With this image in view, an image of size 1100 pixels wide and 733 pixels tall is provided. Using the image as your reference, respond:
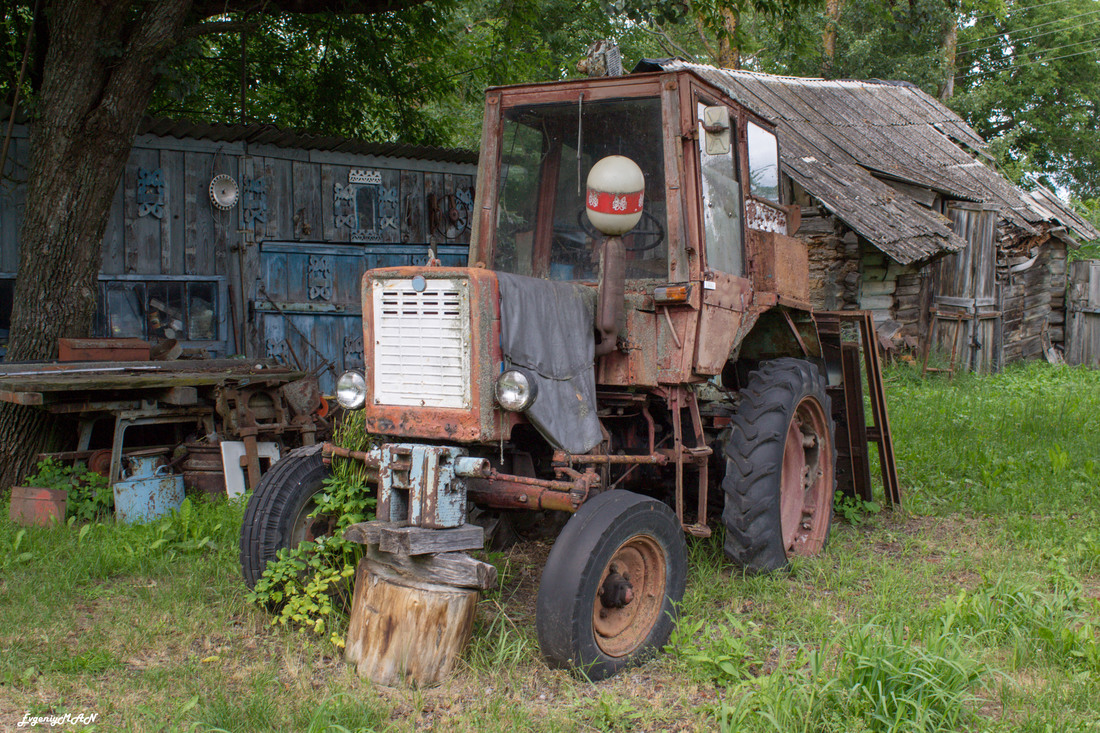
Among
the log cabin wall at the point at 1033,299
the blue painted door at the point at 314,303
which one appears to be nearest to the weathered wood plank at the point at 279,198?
the blue painted door at the point at 314,303

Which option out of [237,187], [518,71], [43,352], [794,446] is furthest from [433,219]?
[794,446]

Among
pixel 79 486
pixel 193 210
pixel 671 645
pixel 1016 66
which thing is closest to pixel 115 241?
pixel 193 210

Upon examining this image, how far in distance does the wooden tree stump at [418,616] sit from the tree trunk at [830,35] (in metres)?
19.6

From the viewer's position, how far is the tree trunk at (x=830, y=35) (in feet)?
66.5

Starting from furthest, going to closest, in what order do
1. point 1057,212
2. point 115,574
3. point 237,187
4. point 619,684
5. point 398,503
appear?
point 1057,212, point 237,187, point 115,574, point 398,503, point 619,684

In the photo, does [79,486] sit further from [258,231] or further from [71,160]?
[258,231]

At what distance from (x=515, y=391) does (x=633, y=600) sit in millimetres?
1008

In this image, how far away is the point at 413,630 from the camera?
3.37m

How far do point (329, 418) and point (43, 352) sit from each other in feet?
6.64

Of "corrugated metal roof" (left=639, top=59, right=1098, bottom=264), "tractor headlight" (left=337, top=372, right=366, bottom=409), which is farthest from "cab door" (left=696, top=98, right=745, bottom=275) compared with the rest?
"corrugated metal roof" (left=639, top=59, right=1098, bottom=264)

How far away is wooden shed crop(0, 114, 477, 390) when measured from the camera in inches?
307

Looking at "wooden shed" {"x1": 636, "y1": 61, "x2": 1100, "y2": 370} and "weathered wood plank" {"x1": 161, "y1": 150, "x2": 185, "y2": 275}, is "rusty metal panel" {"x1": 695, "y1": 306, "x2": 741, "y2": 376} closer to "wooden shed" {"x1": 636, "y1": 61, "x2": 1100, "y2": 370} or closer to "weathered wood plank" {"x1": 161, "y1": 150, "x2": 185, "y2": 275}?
"weathered wood plank" {"x1": 161, "y1": 150, "x2": 185, "y2": 275}

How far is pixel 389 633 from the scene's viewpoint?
11.2 feet

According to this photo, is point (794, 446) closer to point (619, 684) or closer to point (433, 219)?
point (619, 684)
